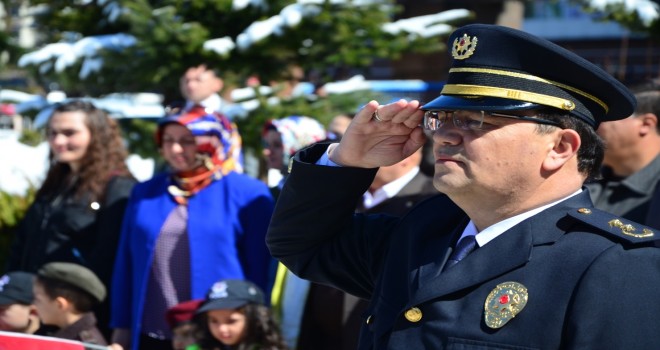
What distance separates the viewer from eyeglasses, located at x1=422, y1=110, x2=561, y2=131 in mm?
2152

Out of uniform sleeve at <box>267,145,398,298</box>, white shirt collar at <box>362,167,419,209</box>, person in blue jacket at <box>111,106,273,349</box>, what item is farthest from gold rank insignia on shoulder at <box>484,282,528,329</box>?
person in blue jacket at <box>111,106,273,349</box>

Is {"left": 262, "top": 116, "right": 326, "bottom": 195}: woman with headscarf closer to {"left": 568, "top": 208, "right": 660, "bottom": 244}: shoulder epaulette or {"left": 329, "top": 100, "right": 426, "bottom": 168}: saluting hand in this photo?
{"left": 329, "top": 100, "right": 426, "bottom": 168}: saluting hand

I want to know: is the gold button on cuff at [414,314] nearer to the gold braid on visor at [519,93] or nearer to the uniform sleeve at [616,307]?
the uniform sleeve at [616,307]

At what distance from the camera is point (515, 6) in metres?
11.3

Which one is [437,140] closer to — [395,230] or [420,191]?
[395,230]

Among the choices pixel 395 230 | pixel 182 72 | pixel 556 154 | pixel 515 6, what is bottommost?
pixel 515 6

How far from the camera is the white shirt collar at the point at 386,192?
181 inches

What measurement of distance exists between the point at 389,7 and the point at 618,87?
→ 17.6 ft

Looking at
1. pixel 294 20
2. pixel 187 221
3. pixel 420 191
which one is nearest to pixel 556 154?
pixel 420 191

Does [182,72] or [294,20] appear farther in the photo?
[182,72]

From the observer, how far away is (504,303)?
205 cm

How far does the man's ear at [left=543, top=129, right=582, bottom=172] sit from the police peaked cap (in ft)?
0.17

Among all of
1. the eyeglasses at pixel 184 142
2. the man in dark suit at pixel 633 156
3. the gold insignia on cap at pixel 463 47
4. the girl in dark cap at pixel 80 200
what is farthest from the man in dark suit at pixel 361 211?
the gold insignia on cap at pixel 463 47

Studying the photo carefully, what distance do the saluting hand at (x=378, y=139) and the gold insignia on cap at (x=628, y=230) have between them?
509mm
